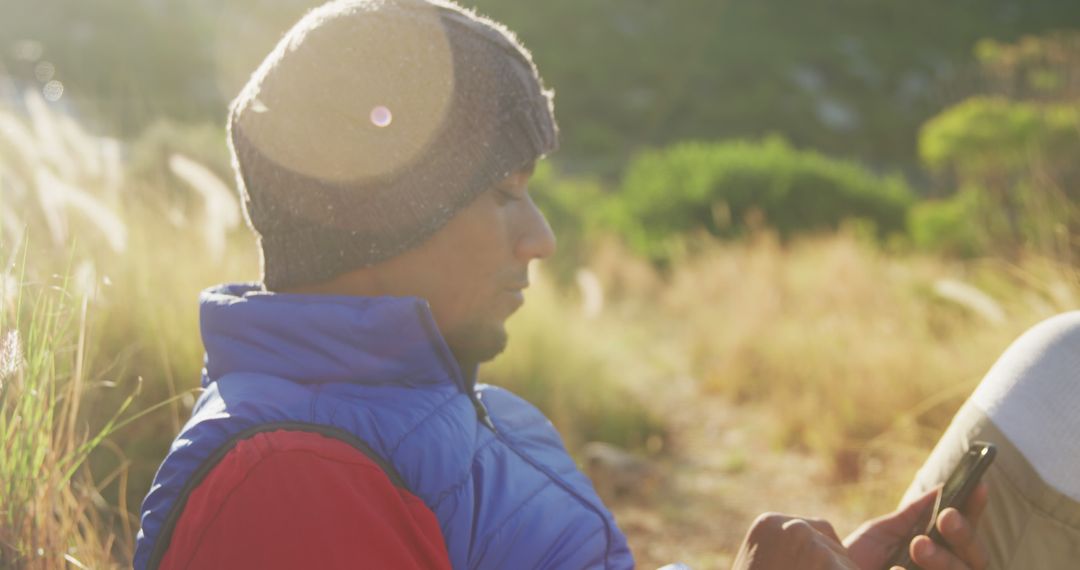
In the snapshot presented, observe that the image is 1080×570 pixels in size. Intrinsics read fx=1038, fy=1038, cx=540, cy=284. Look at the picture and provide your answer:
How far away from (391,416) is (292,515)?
249 millimetres

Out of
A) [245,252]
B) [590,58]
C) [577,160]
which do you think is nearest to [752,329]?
[245,252]

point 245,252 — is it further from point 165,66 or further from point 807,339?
point 165,66

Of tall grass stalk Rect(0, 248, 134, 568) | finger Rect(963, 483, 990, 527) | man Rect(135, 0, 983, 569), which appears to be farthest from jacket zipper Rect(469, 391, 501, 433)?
finger Rect(963, 483, 990, 527)

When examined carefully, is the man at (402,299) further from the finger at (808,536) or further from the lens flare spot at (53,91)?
the lens flare spot at (53,91)

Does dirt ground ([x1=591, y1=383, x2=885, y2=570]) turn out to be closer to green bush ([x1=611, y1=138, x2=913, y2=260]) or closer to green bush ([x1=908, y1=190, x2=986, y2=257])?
green bush ([x1=908, y1=190, x2=986, y2=257])

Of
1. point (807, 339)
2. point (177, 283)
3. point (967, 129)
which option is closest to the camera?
point (177, 283)

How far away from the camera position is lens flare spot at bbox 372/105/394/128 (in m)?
1.49

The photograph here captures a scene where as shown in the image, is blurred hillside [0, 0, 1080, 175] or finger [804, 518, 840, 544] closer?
finger [804, 518, 840, 544]

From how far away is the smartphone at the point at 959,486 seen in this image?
5.49 ft

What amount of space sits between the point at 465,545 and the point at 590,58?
2478 cm

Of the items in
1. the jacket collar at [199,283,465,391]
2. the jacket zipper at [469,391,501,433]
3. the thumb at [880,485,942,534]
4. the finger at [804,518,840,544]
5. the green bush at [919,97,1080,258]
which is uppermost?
the jacket collar at [199,283,465,391]

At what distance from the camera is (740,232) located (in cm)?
1011

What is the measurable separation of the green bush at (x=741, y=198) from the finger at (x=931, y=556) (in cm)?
830

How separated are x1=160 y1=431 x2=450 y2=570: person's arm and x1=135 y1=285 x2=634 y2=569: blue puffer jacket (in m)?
0.08
